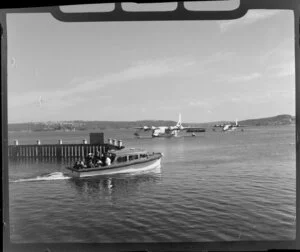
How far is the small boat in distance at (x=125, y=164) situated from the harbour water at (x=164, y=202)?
394mm

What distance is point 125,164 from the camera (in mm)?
10609

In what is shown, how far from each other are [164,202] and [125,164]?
192 centimetres

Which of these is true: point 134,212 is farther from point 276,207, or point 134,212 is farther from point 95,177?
point 276,207

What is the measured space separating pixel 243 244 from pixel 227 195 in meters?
10.4

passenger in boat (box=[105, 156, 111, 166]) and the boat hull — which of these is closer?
the boat hull

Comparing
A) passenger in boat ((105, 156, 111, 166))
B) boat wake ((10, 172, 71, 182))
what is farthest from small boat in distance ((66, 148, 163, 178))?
boat wake ((10, 172, 71, 182))

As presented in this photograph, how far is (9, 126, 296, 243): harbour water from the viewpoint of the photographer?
26.0ft

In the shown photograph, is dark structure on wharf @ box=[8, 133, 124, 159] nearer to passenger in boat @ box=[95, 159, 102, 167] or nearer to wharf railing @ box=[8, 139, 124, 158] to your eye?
wharf railing @ box=[8, 139, 124, 158]

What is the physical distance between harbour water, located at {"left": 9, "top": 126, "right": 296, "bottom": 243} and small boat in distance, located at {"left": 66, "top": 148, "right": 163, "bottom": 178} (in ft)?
1.29

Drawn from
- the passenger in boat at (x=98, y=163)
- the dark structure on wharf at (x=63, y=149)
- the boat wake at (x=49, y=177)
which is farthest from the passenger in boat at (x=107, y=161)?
the boat wake at (x=49, y=177)

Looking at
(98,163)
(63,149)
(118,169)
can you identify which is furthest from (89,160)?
(118,169)

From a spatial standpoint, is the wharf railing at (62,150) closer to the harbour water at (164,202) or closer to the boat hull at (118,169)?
the harbour water at (164,202)

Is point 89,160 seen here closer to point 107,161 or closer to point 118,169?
point 107,161

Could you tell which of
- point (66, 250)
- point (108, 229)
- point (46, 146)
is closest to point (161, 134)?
point (46, 146)
